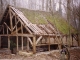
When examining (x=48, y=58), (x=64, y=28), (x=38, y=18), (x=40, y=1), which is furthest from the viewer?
(x=40, y=1)

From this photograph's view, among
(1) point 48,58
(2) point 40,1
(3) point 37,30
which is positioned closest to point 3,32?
(3) point 37,30

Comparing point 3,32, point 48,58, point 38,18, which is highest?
point 38,18

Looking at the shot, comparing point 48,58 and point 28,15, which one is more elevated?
point 28,15

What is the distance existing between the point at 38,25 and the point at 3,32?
18.4 feet

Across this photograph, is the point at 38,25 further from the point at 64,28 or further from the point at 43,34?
the point at 64,28

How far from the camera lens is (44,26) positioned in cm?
2638

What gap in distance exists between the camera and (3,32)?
27703 mm

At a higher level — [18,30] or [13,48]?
[18,30]

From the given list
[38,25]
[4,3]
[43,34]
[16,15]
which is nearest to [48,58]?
[43,34]

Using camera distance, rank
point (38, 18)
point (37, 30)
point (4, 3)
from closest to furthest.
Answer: point (37, 30)
point (38, 18)
point (4, 3)

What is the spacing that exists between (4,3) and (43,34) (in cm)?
2584

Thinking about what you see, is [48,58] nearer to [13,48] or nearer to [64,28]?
[13,48]

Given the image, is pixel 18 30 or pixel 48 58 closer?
pixel 48 58

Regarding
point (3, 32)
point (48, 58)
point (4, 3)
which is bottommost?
point (48, 58)
